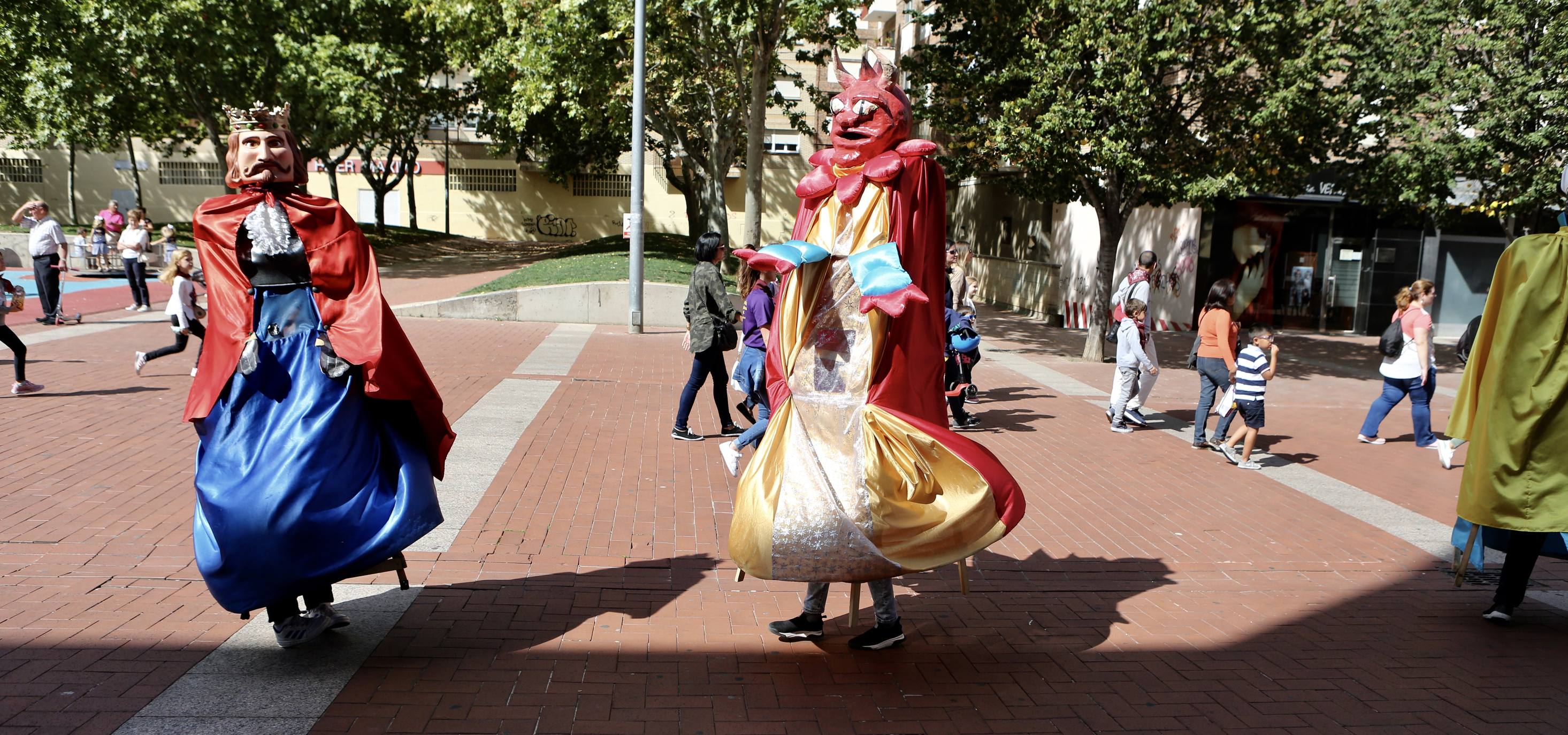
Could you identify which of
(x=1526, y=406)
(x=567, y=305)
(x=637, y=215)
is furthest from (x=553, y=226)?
(x=1526, y=406)

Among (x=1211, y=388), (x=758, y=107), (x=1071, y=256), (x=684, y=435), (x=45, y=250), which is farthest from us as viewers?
(x=1071, y=256)

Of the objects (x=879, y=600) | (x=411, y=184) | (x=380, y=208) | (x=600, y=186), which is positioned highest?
(x=600, y=186)

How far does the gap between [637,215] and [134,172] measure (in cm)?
2966

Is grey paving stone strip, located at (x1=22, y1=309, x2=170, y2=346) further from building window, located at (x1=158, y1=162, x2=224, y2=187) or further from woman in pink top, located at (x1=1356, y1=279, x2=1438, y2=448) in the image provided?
building window, located at (x1=158, y1=162, x2=224, y2=187)

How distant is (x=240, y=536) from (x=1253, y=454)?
834cm

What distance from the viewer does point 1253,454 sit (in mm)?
9344

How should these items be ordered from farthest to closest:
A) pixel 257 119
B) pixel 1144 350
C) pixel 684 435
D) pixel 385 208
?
pixel 385 208, pixel 1144 350, pixel 684 435, pixel 257 119

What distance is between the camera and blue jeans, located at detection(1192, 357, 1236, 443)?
30.2 feet

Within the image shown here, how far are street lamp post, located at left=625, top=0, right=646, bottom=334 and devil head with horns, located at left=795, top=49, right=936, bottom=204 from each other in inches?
467

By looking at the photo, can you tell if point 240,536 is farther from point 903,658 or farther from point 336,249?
point 903,658

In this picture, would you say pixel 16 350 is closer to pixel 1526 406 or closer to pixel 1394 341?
pixel 1526 406

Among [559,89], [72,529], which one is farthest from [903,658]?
[559,89]

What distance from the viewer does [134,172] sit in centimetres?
3703

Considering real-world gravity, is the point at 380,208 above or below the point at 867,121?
above
